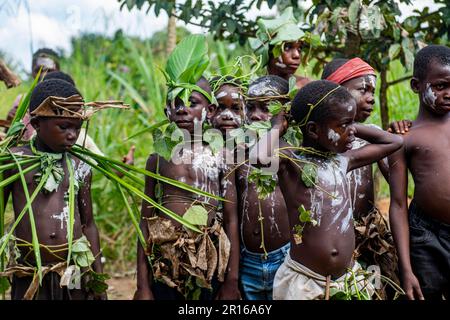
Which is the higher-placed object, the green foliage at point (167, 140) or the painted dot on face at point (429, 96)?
the painted dot on face at point (429, 96)

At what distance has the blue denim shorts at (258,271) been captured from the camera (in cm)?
399

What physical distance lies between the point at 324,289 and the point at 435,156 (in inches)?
37.0

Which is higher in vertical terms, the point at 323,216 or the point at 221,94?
the point at 221,94

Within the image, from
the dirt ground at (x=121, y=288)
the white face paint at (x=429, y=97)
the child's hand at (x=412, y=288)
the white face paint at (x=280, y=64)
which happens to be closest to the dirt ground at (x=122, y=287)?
the dirt ground at (x=121, y=288)

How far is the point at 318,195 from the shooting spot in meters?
3.49

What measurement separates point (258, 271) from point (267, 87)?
986 millimetres

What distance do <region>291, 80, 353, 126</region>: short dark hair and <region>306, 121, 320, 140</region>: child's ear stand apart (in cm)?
2

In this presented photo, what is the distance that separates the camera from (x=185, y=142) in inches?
160

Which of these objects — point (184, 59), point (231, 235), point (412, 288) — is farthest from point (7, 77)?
point (412, 288)

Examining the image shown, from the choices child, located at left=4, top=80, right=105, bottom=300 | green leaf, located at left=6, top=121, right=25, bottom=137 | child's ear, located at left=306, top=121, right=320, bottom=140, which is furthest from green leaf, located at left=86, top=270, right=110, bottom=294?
child's ear, located at left=306, top=121, right=320, bottom=140

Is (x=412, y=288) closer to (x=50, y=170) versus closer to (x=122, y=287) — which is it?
(x=50, y=170)

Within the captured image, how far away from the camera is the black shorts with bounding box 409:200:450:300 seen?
3.78m

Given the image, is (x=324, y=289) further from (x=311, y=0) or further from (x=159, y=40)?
(x=159, y=40)

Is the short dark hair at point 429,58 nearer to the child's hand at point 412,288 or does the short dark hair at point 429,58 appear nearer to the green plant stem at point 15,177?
the child's hand at point 412,288
